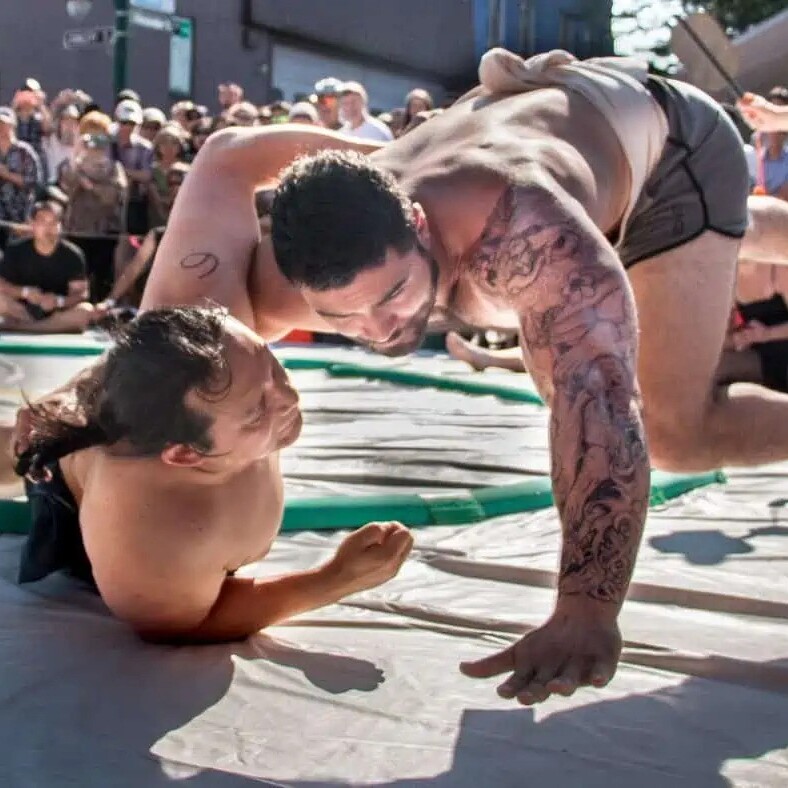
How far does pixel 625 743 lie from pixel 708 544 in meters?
1.07

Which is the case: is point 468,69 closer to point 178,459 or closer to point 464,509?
point 464,509

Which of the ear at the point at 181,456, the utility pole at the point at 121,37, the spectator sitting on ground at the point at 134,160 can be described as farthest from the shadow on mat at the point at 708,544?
the utility pole at the point at 121,37

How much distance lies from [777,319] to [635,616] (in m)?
1.91

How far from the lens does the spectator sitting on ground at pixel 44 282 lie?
7078 millimetres

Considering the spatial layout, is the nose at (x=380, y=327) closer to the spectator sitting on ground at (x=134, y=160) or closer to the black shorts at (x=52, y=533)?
the black shorts at (x=52, y=533)

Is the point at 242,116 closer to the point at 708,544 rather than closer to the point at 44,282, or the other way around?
the point at 44,282

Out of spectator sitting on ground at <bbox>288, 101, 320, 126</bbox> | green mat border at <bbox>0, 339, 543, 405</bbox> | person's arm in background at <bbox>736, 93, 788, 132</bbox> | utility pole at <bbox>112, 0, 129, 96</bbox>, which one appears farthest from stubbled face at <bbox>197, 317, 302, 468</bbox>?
utility pole at <bbox>112, 0, 129, 96</bbox>

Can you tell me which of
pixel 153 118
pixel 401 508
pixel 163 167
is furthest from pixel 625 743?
pixel 153 118

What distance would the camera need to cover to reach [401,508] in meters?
2.64

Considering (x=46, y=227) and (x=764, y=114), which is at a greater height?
(x=764, y=114)

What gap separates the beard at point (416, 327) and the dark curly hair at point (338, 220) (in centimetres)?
8

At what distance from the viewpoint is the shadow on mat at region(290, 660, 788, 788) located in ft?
4.55

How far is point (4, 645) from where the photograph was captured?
1.82 m

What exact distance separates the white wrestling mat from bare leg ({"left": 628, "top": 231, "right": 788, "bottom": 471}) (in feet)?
0.67
